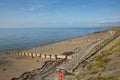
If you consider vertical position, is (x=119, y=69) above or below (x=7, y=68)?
above

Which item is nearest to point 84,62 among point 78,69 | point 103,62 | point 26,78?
point 78,69

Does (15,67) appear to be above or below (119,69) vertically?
below

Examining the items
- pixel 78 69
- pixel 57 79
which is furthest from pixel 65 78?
pixel 78 69

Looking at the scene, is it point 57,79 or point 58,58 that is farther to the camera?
point 58,58

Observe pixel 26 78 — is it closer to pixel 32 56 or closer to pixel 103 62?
pixel 103 62

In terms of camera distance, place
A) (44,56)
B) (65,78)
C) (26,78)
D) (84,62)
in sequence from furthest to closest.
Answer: (44,56) < (26,78) < (84,62) < (65,78)

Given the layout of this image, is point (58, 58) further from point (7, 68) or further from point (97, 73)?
point (97, 73)

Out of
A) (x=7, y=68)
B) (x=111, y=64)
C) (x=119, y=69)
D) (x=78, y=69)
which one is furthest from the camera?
(x=7, y=68)

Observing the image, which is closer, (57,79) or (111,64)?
(111,64)

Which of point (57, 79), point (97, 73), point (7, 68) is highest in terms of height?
point (97, 73)
